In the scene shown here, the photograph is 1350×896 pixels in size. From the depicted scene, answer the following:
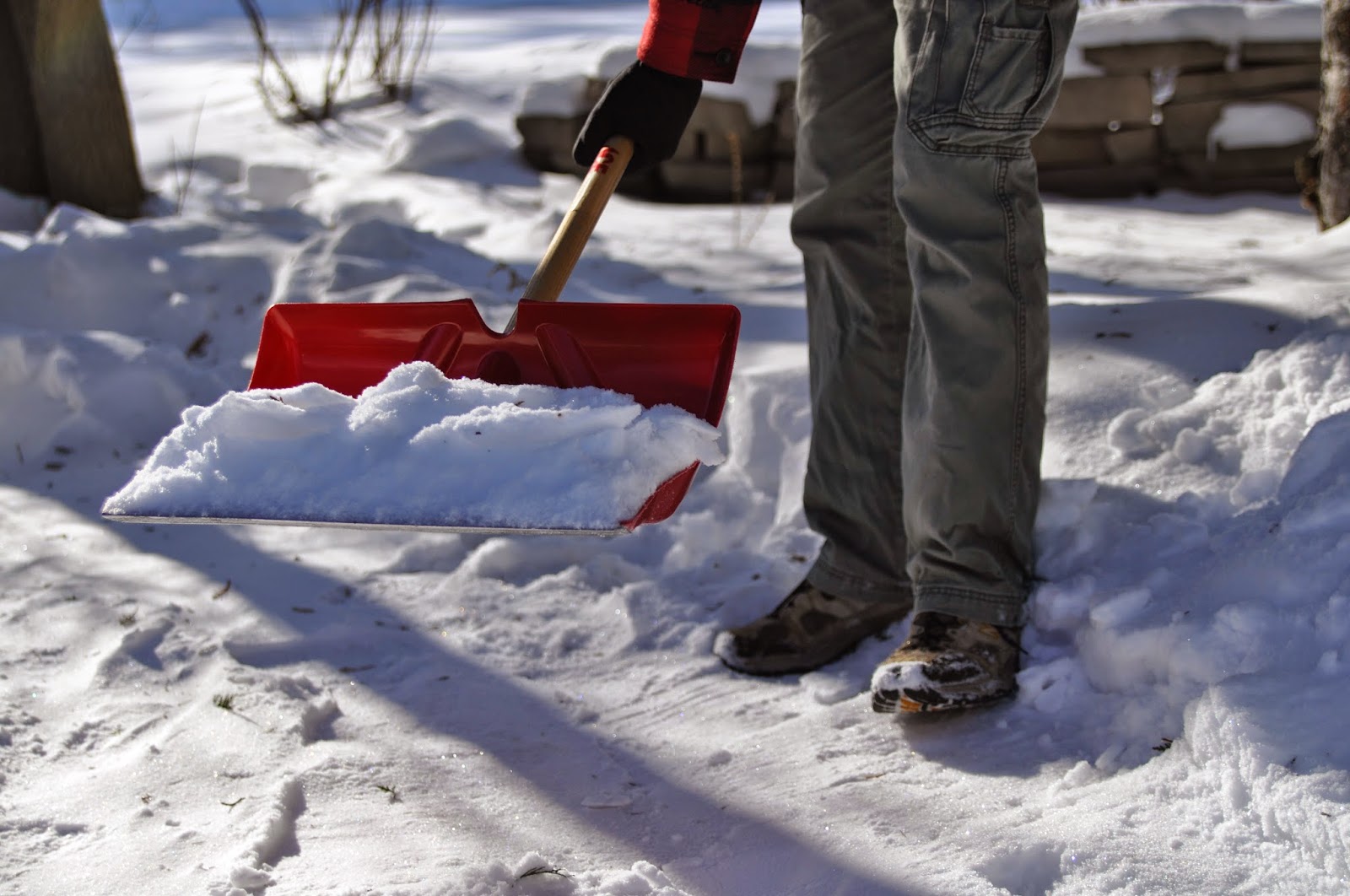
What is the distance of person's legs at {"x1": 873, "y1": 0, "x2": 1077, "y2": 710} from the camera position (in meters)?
1.63

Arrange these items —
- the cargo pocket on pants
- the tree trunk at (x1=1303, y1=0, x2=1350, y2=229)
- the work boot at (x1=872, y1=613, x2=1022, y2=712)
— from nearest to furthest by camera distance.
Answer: the cargo pocket on pants → the work boot at (x1=872, y1=613, x2=1022, y2=712) → the tree trunk at (x1=1303, y1=0, x2=1350, y2=229)

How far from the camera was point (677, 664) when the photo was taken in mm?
2084

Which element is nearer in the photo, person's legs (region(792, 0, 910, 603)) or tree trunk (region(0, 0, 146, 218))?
person's legs (region(792, 0, 910, 603))

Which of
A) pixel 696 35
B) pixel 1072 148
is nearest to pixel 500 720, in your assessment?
pixel 696 35

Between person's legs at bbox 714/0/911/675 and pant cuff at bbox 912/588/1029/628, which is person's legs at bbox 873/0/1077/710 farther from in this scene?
person's legs at bbox 714/0/911/675

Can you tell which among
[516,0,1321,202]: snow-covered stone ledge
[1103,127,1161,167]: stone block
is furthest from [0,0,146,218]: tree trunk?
[1103,127,1161,167]: stone block

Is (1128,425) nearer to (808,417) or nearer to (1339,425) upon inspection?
(1339,425)

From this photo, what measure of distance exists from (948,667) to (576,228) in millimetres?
864

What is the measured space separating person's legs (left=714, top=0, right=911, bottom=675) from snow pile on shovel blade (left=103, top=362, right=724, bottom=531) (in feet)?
1.94

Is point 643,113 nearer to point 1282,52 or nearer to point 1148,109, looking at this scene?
point 1148,109

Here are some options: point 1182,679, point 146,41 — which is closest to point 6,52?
point 1182,679

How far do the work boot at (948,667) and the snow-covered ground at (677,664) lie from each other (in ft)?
0.15

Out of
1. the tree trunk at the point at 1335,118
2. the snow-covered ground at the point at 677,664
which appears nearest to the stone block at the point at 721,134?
the snow-covered ground at the point at 677,664

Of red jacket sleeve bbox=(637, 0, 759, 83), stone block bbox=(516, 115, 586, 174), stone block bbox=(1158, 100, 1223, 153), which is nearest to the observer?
red jacket sleeve bbox=(637, 0, 759, 83)
